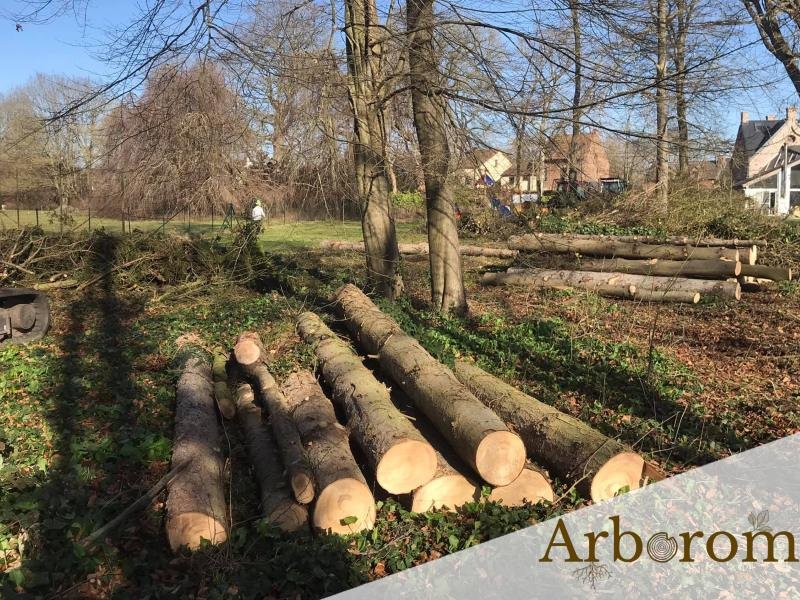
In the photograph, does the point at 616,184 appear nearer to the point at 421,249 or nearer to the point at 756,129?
the point at 421,249

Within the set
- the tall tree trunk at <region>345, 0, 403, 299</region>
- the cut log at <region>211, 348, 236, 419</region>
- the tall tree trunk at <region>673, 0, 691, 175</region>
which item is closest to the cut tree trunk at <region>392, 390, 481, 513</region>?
the cut log at <region>211, 348, 236, 419</region>

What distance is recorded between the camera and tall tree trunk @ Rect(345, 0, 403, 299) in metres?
8.44

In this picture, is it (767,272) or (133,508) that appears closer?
(133,508)

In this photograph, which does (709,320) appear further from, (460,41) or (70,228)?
(70,228)

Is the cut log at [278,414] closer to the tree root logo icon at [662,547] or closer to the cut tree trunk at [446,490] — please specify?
the cut tree trunk at [446,490]

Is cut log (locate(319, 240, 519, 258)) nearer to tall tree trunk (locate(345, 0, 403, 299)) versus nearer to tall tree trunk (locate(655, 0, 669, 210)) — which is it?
tall tree trunk (locate(345, 0, 403, 299))

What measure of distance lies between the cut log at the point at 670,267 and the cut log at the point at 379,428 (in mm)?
7371

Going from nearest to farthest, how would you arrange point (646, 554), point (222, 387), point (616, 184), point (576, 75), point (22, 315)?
point (646, 554), point (222, 387), point (576, 75), point (22, 315), point (616, 184)

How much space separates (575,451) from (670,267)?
29.0 feet

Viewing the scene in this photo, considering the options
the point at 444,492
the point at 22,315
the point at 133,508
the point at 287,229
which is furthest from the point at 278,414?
the point at 287,229

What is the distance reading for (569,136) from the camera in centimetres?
749

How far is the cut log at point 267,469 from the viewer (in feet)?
13.0

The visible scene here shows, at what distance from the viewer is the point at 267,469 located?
4.55m

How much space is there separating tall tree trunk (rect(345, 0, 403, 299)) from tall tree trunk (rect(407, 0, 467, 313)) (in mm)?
543
